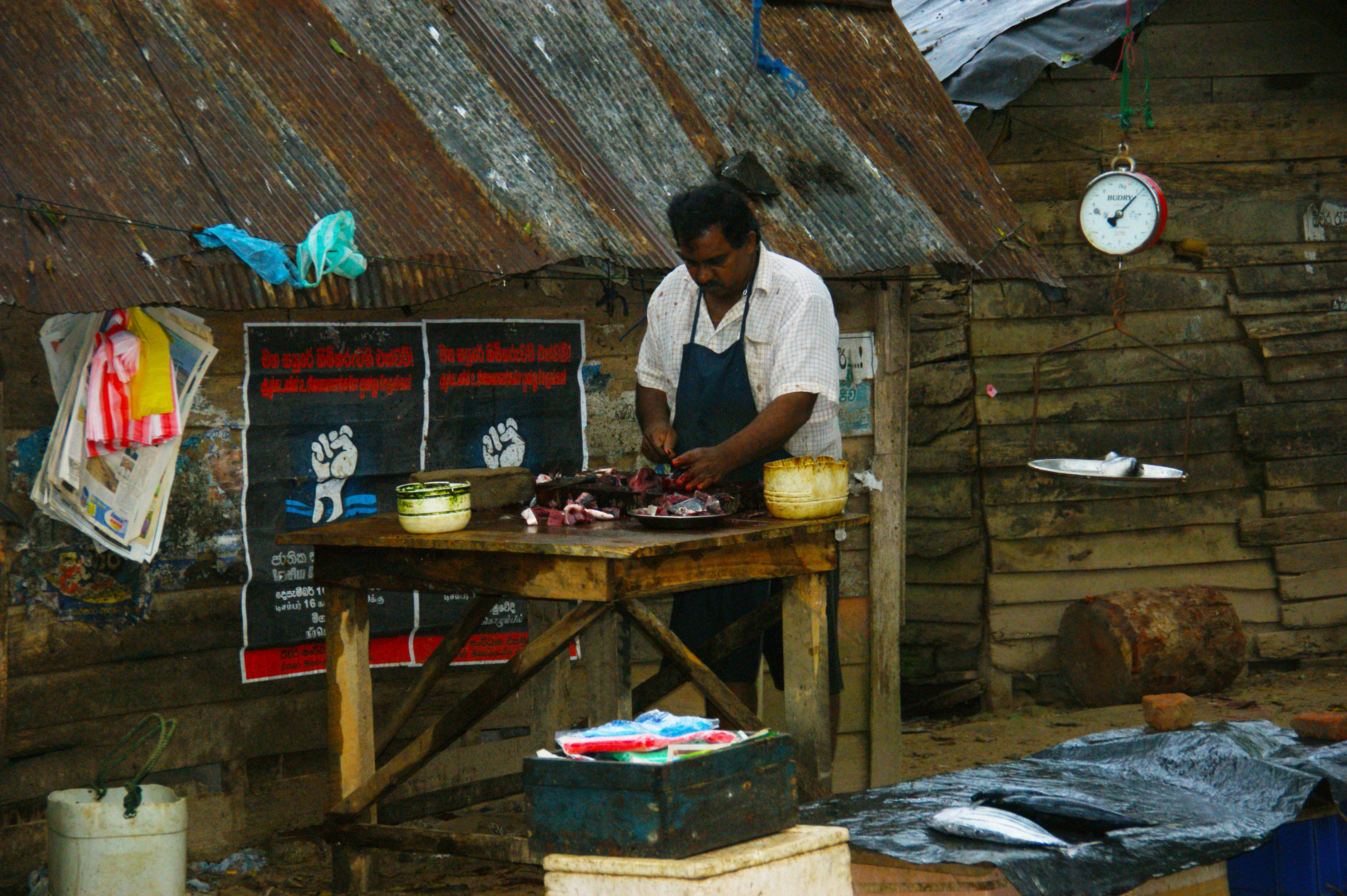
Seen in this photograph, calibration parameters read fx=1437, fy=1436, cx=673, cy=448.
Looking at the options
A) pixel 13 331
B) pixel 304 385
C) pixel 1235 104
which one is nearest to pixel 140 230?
pixel 13 331

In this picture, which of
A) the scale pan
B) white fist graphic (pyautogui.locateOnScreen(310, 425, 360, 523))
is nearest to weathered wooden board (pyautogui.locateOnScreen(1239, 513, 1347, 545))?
the scale pan

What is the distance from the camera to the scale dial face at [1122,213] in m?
7.46

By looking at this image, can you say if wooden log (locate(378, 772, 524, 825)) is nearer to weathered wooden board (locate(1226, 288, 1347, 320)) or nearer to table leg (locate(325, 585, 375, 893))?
table leg (locate(325, 585, 375, 893))

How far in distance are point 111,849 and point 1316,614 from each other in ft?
24.3

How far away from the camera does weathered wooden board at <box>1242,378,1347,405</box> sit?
8805mm

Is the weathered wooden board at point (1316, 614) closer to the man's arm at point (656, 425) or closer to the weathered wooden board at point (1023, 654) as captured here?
the weathered wooden board at point (1023, 654)

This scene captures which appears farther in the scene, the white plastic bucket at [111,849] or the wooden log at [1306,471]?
the wooden log at [1306,471]

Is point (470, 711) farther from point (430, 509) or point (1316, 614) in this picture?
point (1316, 614)

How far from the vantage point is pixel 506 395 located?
5.77 m

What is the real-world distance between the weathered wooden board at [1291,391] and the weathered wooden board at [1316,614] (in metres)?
1.28

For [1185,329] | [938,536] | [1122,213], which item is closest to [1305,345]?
[1185,329]

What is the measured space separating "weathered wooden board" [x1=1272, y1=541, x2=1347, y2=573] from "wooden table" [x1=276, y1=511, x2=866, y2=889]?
5.06 m

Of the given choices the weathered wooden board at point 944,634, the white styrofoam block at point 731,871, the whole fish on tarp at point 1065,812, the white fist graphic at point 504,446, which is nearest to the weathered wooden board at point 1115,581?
the weathered wooden board at point 944,634

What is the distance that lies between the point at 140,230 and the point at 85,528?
3.43ft
